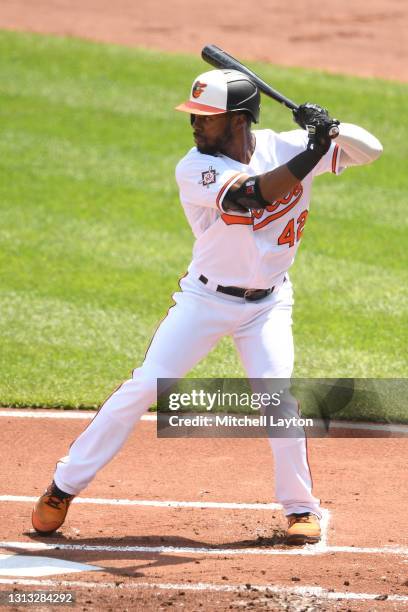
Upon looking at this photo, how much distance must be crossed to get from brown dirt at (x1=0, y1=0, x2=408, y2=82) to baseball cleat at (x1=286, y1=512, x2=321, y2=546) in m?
10.1

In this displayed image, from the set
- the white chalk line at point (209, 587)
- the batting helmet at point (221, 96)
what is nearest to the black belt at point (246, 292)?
the batting helmet at point (221, 96)

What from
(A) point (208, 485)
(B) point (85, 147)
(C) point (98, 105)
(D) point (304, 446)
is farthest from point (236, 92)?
(C) point (98, 105)

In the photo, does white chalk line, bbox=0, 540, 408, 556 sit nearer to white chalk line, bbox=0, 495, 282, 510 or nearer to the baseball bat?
white chalk line, bbox=0, 495, 282, 510

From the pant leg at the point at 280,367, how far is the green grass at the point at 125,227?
6.95 feet

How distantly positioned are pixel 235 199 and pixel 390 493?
6.01 feet

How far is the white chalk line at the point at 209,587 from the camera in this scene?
14.4 feet

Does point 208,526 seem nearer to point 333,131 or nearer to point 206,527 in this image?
point 206,527

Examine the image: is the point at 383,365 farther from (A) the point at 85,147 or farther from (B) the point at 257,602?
(A) the point at 85,147

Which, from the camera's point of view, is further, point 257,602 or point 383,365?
point 383,365

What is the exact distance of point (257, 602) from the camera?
4.30 metres

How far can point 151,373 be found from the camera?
16.1 ft

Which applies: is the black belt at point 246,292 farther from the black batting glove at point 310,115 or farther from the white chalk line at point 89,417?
the white chalk line at point 89,417

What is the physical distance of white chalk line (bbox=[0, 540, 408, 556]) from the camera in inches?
193

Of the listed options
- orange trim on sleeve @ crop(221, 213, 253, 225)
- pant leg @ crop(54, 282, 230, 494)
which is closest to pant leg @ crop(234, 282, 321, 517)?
pant leg @ crop(54, 282, 230, 494)
